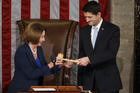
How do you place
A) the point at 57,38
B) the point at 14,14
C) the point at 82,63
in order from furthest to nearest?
the point at 14,14, the point at 57,38, the point at 82,63

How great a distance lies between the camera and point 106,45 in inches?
140

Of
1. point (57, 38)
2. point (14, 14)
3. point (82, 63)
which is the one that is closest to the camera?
point (82, 63)

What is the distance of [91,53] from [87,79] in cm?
31

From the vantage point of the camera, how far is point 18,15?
4.57 meters

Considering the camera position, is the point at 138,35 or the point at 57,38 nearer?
the point at 57,38

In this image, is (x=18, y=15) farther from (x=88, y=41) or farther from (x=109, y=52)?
(x=109, y=52)

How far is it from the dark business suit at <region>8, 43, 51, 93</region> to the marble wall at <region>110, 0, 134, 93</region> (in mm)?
1686

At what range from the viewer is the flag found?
4.55 m

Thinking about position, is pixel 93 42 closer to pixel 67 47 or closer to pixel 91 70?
pixel 91 70

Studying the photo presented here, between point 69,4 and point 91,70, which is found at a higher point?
point 69,4

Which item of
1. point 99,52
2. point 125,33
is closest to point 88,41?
point 99,52

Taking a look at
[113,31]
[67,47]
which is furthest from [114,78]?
[67,47]

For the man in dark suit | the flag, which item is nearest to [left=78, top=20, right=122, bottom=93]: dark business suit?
the man in dark suit

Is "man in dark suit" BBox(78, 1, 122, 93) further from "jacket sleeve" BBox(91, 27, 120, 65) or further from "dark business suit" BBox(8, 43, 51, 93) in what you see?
"dark business suit" BBox(8, 43, 51, 93)
